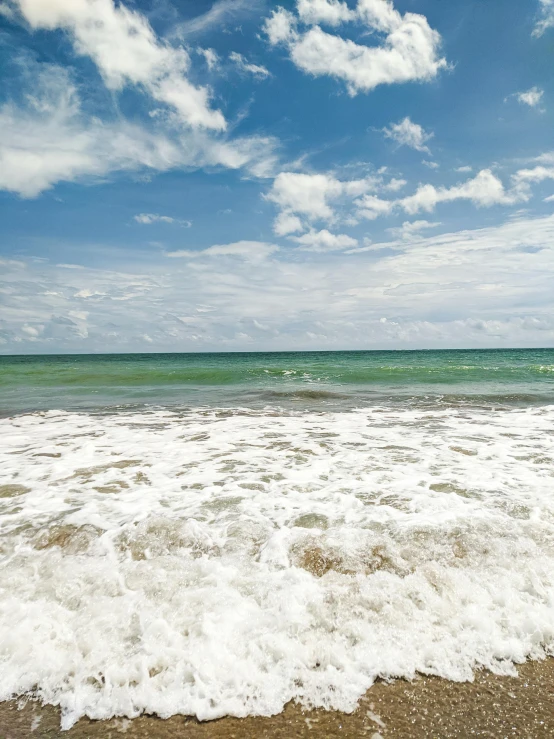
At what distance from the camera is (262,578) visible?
11.4 feet

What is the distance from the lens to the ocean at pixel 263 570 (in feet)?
8.64

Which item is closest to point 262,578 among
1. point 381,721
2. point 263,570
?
point 263,570

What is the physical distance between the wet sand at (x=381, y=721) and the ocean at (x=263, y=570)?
0.07 m

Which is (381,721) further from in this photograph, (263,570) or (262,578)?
(263,570)

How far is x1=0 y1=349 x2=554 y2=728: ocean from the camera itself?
2.63 metres

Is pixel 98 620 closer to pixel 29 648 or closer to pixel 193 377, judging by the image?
pixel 29 648

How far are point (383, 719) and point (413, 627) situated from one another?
73cm

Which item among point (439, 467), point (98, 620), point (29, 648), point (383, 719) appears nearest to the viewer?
point (383, 719)

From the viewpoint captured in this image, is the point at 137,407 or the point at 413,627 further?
the point at 137,407

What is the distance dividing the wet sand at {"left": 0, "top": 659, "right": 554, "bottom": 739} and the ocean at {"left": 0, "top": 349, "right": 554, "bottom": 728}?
7 cm

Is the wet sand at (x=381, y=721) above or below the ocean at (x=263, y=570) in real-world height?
below

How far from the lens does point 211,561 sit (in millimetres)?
3752

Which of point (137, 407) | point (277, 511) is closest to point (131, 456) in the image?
point (277, 511)

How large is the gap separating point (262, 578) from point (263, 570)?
0.40 feet
